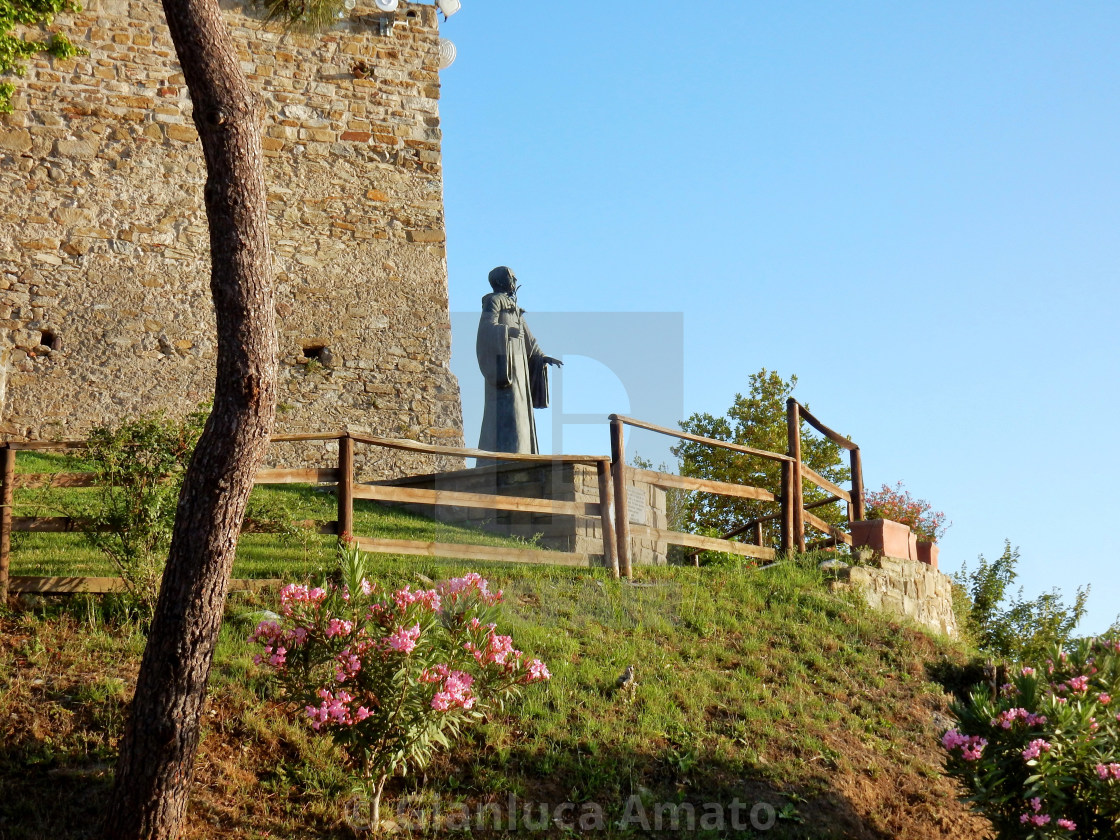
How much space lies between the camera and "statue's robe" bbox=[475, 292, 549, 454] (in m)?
12.3

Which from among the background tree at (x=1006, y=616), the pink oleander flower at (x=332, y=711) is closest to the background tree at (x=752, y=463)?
the background tree at (x=1006, y=616)

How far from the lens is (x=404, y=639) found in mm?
5422

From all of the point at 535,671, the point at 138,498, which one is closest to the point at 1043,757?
the point at 535,671

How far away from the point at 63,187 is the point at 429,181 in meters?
4.41

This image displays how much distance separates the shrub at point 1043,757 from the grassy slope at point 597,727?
0.81 meters

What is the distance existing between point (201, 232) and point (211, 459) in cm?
903

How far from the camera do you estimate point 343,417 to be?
13.9 m

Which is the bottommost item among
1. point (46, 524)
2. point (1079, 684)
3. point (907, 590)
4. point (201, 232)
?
point (1079, 684)

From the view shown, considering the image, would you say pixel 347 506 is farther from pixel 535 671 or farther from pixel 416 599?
pixel 535 671

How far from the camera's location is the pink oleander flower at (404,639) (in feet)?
17.8

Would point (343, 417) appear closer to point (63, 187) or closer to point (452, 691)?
point (63, 187)

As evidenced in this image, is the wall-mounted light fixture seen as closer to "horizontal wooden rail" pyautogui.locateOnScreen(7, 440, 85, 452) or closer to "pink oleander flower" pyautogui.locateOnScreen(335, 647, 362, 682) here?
"horizontal wooden rail" pyautogui.locateOnScreen(7, 440, 85, 452)

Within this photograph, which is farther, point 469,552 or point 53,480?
point 469,552

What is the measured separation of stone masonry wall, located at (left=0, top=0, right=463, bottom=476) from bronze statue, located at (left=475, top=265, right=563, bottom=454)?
2.01 metres
